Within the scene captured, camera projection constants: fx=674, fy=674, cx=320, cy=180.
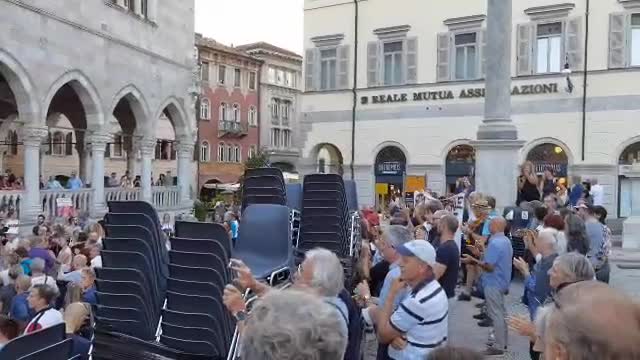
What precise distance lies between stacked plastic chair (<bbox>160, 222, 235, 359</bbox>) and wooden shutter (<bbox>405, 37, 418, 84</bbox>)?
70.4 ft

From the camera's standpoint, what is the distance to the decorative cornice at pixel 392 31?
25312mm

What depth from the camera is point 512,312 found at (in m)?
8.46

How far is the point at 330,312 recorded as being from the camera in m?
2.15

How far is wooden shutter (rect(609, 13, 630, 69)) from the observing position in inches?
837

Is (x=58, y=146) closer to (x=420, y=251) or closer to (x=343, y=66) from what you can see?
(x=343, y=66)

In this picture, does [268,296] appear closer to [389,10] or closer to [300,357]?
[300,357]

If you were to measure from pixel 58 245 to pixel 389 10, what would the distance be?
18.6 meters

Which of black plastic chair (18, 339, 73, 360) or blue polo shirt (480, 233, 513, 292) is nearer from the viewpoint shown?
black plastic chair (18, 339, 73, 360)

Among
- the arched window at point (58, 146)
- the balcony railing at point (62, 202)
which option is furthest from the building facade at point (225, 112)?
the balcony railing at point (62, 202)

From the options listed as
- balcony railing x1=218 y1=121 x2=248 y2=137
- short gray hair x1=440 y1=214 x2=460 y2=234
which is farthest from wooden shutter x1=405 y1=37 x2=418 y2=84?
balcony railing x1=218 y1=121 x2=248 y2=137

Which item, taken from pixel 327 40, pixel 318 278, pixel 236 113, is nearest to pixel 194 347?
pixel 318 278

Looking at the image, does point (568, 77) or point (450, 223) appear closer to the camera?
point (450, 223)

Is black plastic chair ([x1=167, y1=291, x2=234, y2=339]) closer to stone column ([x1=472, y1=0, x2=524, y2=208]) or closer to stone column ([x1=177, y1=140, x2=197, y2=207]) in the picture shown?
stone column ([x1=472, y1=0, x2=524, y2=208])

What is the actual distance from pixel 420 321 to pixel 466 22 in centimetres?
2140
